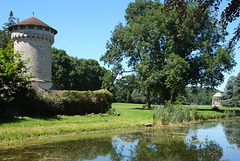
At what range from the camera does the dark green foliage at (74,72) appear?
58344 millimetres

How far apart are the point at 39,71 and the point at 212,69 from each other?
22390 mm

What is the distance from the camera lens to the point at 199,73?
33.8 meters

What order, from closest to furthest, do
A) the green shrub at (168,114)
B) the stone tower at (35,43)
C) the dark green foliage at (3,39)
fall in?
the green shrub at (168,114) < the stone tower at (35,43) < the dark green foliage at (3,39)

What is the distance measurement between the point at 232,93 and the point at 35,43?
166 ft

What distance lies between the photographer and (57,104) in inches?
781

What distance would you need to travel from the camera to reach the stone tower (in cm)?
2852

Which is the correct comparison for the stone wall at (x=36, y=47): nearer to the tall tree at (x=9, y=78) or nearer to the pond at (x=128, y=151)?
the tall tree at (x=9, y=78)

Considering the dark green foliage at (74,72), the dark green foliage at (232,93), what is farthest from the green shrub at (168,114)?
the dark green foliage at (232,93)

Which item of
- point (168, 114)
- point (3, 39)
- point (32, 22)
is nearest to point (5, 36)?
point (3, 39)

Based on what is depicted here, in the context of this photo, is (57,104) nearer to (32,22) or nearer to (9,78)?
(9,78)

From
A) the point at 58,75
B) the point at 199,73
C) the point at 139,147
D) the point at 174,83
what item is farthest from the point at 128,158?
the point at 58,75

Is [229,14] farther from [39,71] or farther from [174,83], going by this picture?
[39,71]

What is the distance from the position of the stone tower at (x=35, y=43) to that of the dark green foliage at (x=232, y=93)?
44.1 metres

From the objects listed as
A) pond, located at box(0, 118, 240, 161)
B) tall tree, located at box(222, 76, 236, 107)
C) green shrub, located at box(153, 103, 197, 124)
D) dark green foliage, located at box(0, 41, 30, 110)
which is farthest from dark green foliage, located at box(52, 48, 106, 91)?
pond, located at box(0, 118, 240, 161)
